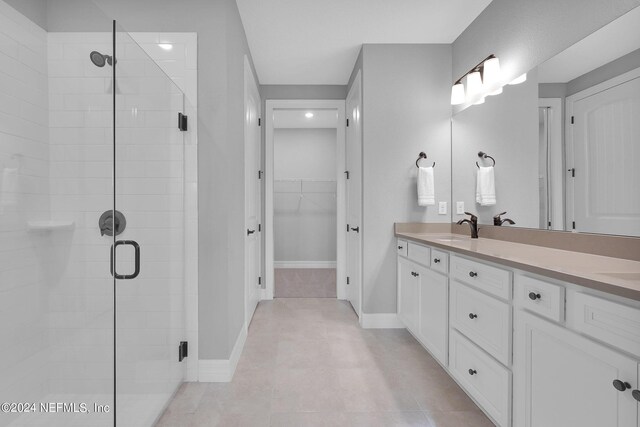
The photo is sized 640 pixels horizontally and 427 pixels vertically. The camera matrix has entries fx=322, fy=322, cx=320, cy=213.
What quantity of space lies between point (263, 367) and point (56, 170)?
162 centimetres

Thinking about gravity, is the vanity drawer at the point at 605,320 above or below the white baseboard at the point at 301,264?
above

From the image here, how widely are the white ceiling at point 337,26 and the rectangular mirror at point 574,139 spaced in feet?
2.44

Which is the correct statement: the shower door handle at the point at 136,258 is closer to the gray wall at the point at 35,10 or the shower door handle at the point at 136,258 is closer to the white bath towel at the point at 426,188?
the gray wall at the point at 35,10

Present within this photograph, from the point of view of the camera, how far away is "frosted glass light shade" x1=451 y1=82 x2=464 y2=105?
269 centimetres

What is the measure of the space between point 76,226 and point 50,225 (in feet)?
0.28

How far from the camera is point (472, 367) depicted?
1600 millimetres

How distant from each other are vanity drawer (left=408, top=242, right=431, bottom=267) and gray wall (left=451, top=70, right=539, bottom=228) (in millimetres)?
595

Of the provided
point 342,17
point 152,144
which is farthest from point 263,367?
point 342,17

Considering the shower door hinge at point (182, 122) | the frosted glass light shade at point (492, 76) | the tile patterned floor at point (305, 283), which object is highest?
the frosted glass light shade at point (492, 76)

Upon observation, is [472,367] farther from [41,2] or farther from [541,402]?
[41,2]

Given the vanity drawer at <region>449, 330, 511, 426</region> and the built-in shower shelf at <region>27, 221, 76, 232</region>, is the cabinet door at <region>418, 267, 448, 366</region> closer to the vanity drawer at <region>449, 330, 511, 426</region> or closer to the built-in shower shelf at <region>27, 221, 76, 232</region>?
the vanity drawer at <region>449, 330, 511, 426</region>

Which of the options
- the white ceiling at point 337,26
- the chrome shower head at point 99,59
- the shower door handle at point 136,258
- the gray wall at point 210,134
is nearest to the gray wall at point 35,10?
the chrome shower head at point 99,59

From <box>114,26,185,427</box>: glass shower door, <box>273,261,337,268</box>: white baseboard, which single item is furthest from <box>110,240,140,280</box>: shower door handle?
<box>273,261,337,268</box>: white baseboard

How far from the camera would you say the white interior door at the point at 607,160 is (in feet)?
4.47
